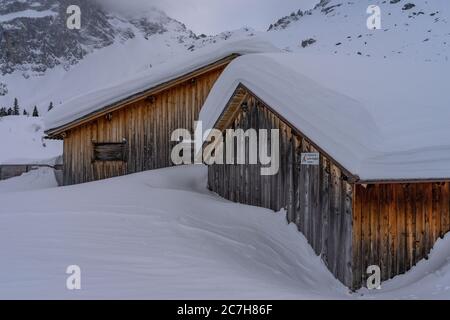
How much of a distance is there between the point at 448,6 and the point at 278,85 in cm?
7823

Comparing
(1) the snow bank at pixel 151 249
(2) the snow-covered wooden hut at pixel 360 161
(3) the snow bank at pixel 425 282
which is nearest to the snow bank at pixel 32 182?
(1) the snow bank at pixel 151 249

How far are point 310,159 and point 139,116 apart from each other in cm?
919

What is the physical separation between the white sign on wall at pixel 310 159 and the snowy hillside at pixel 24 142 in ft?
88.7

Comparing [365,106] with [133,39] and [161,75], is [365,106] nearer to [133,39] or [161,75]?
[161,75]

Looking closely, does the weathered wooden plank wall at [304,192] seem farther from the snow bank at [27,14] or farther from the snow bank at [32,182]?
the snow bank at [27,14]

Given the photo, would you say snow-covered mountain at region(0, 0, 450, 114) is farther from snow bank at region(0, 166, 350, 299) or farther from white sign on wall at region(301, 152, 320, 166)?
snow bank at region(0, 166, 350, 299)

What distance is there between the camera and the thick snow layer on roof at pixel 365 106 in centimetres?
644

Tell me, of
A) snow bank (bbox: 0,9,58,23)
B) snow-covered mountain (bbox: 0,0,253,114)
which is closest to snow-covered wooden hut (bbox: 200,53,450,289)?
snow-covered mountain (bbox: 0,0,253,114)

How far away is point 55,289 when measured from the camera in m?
5.02

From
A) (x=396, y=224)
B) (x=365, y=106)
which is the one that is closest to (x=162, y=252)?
(x=396, y=224)

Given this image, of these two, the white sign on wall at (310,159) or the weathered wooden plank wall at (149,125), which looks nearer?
the white sign on wall at (310,159)

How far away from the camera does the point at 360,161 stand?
6.26 metres

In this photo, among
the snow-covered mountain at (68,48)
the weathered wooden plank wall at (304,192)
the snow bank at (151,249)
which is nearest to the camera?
the snow bank at (151,249)
